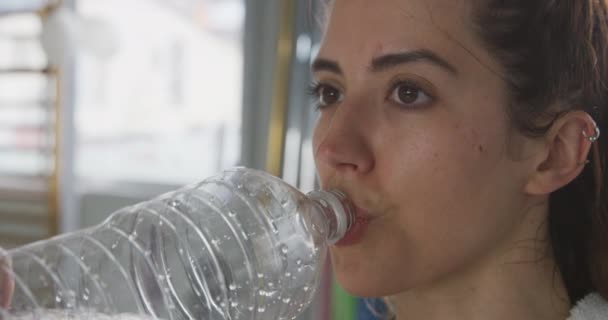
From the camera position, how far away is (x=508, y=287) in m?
0.80

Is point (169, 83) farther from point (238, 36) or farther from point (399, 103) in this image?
point (399, 103)

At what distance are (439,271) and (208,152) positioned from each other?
82.1 inches

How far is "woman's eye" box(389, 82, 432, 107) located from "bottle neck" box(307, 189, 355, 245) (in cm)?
14

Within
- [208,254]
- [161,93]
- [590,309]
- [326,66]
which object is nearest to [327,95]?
[326,66]

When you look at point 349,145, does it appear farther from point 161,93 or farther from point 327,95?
point 161,93

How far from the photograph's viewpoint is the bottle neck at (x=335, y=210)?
2.35 ft


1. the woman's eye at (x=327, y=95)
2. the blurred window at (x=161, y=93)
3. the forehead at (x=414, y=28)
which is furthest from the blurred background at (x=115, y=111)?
the forehead at (x=414, y=28)

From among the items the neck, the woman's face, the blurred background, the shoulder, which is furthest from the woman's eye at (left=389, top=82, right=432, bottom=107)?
the blurred background

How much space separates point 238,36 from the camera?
101 inches

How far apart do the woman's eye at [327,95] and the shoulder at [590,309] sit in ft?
1.39

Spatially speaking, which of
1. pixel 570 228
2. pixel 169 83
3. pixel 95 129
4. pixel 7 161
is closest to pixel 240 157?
pixel 169 83

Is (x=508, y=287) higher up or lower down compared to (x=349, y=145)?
lower down

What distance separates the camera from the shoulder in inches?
31.5

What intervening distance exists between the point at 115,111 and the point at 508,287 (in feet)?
8.11
